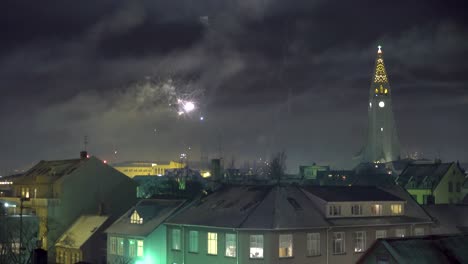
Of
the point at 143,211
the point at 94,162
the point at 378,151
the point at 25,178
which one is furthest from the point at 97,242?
the point at 378,151

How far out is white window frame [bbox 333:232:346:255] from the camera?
60.9 m

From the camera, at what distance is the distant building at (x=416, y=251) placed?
43.9m

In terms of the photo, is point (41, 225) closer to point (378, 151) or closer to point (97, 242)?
point (97, 242)

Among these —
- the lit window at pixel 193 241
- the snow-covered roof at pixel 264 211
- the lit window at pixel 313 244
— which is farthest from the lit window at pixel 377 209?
the lit window at pixel 193 241

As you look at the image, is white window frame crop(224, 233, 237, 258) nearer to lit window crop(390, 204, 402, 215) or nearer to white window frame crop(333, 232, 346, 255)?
white window frame crop(333, 232, 346, 255)

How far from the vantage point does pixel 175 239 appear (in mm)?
64000

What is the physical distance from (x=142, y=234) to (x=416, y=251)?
29457 mm

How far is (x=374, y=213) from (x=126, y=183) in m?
35.5

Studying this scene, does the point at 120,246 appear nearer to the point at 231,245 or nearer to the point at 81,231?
the point at 81,231

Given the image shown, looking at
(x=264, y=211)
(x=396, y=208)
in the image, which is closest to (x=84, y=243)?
(x=264, y=211)

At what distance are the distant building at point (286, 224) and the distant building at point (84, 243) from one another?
12989 mm

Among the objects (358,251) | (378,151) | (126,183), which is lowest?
(358,251)

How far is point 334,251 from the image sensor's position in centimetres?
6072

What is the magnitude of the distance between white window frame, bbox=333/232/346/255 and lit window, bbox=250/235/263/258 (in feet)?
25.1
